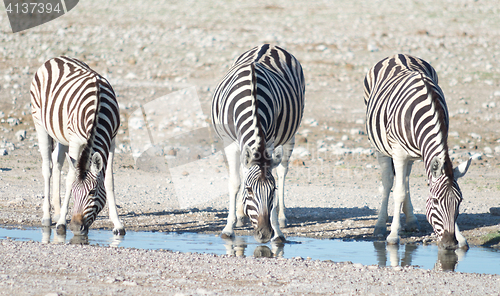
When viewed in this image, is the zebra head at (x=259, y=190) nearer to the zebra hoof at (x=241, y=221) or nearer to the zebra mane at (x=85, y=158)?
the zebra mane at (x=85, y=158)

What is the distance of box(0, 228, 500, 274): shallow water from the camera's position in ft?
21.6

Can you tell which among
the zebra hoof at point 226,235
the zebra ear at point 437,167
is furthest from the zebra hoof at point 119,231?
the zebra ear at point 437,167

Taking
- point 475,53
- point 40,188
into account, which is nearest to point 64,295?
point 40,188

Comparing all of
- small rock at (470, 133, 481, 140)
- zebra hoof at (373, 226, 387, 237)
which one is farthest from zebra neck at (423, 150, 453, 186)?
small rock at (470, 133, 481, 140)

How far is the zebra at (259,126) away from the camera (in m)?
6.35

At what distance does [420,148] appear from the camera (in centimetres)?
711

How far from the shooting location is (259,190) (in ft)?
20.6

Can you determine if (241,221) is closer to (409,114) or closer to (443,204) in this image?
(409,114)

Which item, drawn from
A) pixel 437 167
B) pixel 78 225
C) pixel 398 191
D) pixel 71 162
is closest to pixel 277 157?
pixel 437 167

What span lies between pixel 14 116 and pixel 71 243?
11241mm

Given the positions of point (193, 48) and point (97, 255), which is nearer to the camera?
point (97, 255)

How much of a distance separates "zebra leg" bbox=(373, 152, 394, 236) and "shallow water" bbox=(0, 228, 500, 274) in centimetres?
55

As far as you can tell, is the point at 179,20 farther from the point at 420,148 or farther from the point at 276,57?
the point at 420,148

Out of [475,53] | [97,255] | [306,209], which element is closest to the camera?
[97,255]
